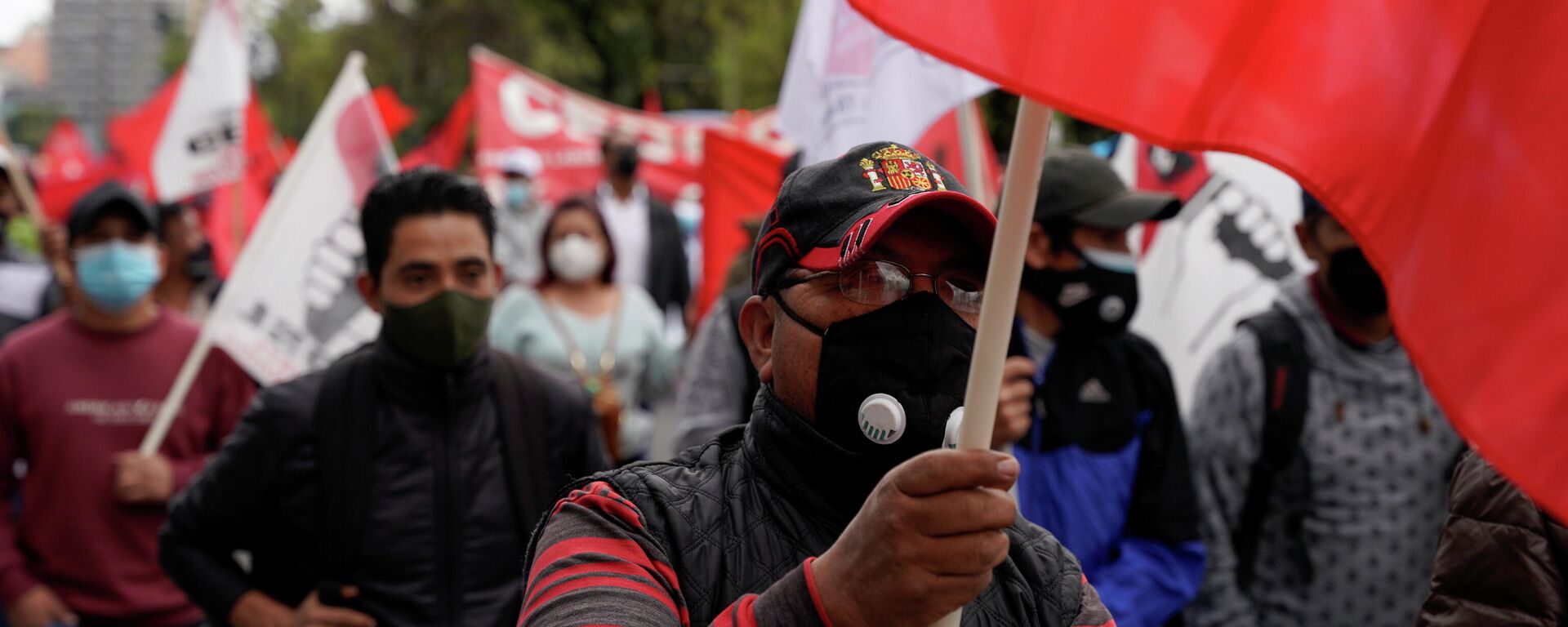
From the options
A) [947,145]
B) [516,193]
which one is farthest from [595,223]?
[516,193]

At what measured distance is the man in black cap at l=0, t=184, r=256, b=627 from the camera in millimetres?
4836

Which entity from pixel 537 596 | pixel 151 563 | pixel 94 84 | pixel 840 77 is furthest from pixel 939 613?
pixel 94 84

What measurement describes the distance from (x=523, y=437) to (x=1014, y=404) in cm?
122

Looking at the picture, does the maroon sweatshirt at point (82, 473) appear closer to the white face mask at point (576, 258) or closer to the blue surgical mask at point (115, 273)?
the blue surgical mask at point (115, 273)

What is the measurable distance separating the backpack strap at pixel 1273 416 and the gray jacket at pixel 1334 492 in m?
0.02

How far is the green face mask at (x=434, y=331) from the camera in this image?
3.64 meters

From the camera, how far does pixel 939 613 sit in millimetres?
1600

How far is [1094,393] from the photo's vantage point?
3779 mm

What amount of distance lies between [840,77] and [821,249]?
2.73m

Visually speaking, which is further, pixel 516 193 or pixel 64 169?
pixel 64 169

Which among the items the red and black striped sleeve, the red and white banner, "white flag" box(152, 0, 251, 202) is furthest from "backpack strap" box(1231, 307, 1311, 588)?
the red and white banner

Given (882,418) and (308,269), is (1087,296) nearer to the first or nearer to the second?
(882,418)

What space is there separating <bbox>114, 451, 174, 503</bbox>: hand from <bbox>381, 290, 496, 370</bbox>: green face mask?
1657 millimetres

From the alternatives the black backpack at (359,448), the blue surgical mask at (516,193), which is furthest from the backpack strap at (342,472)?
the blue surgical mask at (516,193)
